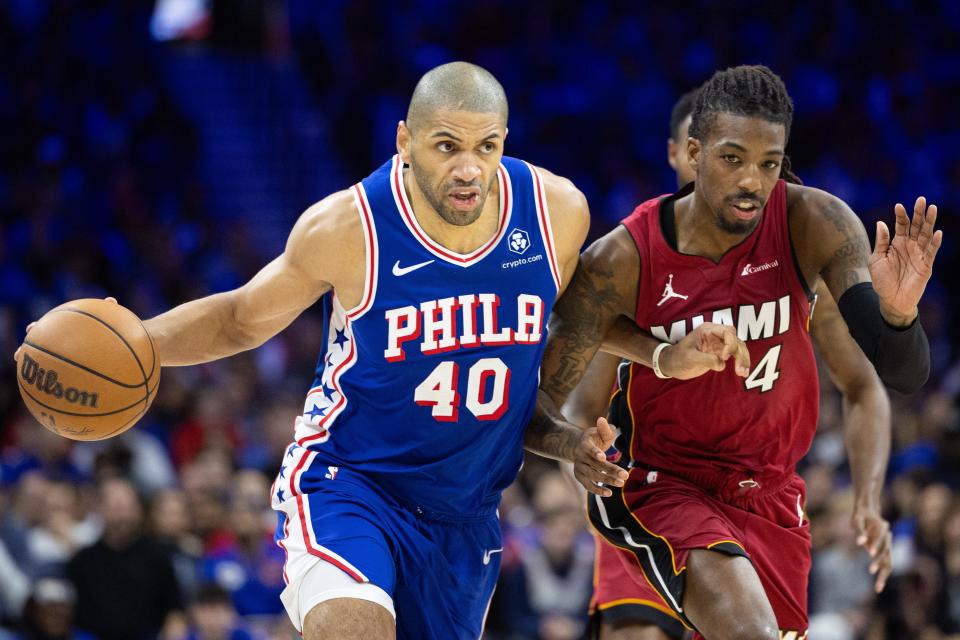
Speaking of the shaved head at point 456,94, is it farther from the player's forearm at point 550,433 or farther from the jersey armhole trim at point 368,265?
the player's forearm at point 550,433

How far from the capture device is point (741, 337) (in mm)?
4672

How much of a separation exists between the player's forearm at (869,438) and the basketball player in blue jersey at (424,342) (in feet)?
3.78

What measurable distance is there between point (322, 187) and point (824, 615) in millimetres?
9068

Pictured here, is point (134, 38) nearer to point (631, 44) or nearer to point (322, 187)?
point (322, 187)

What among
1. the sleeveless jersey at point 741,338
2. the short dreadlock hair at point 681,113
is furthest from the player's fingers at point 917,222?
the short dreadlock hair at point 681,113

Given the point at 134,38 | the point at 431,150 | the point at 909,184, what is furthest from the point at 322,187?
the point at 431,150

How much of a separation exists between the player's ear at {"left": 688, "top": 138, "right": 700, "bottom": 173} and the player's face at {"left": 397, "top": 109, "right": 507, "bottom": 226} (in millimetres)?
715

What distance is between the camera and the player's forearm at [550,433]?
14.8 ft

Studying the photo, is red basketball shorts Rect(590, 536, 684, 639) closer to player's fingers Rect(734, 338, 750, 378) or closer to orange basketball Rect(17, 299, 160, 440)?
player's fingers Rect(734, 338, 750, 378)

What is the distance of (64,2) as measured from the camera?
15188 mm

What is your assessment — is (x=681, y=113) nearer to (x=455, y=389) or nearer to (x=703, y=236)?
(x=703, y=236)

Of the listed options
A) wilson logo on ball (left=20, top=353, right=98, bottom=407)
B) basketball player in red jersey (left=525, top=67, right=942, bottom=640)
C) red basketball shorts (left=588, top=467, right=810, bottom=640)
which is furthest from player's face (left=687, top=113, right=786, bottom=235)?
wilson logo on ball (left=20, top=353, right=98, bottom=407)

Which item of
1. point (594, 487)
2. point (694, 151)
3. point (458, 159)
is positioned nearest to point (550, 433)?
point (594, 487)

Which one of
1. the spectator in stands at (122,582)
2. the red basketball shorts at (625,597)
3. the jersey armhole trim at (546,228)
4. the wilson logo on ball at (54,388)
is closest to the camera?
the wilson logo on ball at (54,388)
